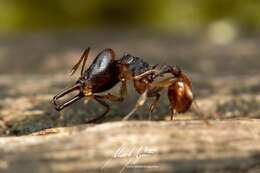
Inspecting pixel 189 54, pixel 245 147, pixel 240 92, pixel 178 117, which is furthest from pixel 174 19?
pixel 245 147

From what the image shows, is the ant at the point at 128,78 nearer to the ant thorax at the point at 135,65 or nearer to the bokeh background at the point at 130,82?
the ant thorax at the point at 135,65

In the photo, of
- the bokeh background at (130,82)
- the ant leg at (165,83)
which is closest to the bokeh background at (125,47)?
the bokeh background at (130,82)

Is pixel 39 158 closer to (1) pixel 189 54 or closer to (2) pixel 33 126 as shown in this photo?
(2) pixel 33 126

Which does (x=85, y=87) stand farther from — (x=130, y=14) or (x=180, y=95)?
(x=130, y=14)

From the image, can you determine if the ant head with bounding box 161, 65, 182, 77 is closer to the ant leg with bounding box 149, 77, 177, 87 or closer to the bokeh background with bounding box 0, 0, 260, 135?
the ant leg with bounding box 149, 77, 177, 87

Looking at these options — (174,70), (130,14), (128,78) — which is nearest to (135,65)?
(128,78)

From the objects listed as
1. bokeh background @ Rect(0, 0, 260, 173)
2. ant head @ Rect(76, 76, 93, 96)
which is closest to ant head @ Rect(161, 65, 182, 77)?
bokeh background @ Rect(0, 0, 260, 173)
